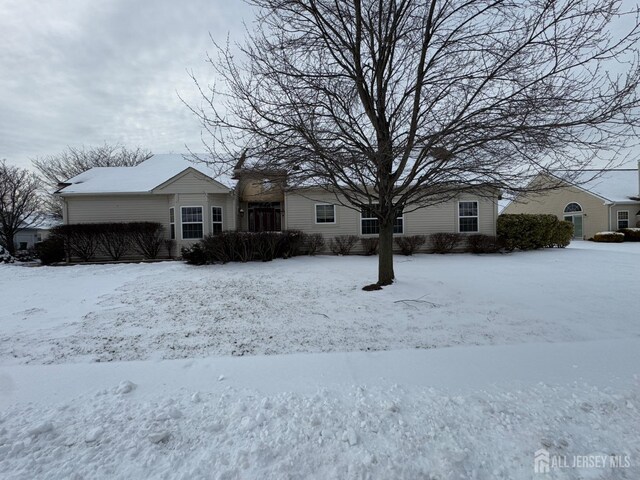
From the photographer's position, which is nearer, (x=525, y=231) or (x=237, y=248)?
(x=237, y=248)

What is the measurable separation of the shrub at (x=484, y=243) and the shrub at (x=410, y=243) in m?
2.15

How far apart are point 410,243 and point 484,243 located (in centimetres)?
334

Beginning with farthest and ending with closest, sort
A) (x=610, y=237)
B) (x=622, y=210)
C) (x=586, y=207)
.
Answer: (x=586, y=207), (x=622, y=210), (x=610, y=237)

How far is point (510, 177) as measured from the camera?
5.70 metres

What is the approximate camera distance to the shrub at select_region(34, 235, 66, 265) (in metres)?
13.7

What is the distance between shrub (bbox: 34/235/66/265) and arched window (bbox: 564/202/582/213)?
3455 centimetres

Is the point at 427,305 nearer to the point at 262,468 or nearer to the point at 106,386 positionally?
the point at 262,468

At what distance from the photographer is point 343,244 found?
14570 mm

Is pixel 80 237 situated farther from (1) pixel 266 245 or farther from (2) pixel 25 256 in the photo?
(1) pixel 266 245

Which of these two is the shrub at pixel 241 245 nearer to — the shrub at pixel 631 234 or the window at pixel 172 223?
the window at pixel 172 223

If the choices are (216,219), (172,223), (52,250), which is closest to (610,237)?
(216,219)

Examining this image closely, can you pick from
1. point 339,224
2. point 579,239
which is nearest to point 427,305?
point 339,224

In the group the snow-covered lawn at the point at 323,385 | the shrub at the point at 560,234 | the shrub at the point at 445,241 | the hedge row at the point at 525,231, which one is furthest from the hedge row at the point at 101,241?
the shrub at the point at 560,234

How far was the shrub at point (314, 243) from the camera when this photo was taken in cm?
1410
